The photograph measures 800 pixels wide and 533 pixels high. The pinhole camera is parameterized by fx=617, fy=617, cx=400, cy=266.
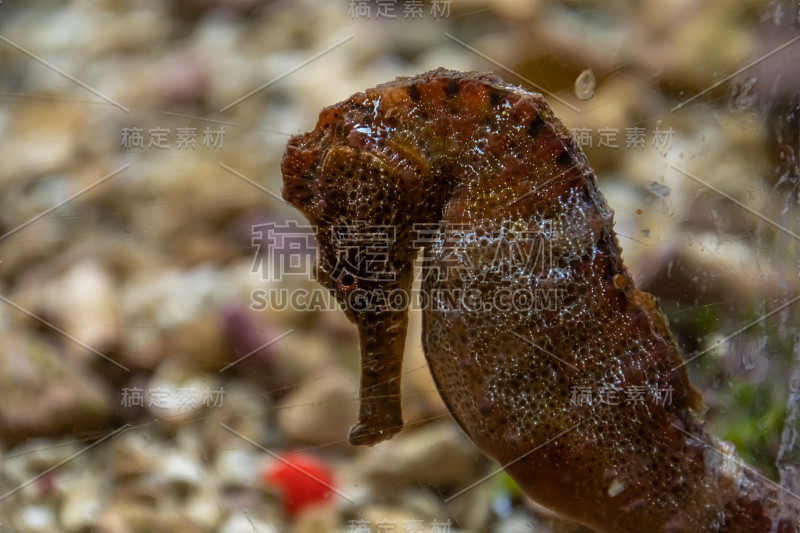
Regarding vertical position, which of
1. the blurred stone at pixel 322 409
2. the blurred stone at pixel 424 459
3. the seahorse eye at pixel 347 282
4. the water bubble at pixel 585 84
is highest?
the water bubble at pixel 585 84

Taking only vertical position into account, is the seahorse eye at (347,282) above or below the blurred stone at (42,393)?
above

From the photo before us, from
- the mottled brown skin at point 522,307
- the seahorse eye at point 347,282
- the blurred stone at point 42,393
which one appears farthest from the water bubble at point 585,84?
the blurred stone at point 42,393

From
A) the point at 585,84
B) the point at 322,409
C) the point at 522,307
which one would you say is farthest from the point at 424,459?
the point at 585,84

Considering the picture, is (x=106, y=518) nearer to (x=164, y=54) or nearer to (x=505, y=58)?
(x=164, y=54)

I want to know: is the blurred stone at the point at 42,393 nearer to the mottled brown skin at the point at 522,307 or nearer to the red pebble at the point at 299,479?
the red pebble at the point at 299,479

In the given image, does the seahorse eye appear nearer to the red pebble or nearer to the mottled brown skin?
the mottled brown skin

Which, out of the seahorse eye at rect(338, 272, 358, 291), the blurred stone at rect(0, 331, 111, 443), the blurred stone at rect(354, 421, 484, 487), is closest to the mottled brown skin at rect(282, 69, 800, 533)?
the seahorse eye at rect(338, 272, 358, 291)

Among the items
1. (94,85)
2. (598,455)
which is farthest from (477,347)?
(94,85)
